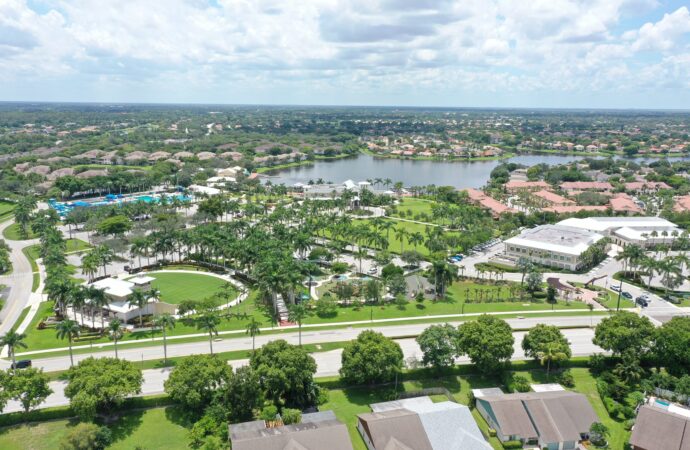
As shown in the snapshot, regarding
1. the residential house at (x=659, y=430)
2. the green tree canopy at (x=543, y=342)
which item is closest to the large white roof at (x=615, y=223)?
the green tree canopy at (x=543, y=342)

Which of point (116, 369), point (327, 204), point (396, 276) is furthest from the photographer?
point (327, 204)

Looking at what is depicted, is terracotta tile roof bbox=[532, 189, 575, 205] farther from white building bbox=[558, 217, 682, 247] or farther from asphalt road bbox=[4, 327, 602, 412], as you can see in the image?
asphalt road bbox=[4, 327, 602, 412]

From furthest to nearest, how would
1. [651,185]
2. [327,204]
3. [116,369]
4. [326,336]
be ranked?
[651,185]
[327,204]
[326,336]
[116,369]

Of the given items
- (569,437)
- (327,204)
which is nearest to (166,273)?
(327,204)

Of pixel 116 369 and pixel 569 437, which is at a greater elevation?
pixel 116 369

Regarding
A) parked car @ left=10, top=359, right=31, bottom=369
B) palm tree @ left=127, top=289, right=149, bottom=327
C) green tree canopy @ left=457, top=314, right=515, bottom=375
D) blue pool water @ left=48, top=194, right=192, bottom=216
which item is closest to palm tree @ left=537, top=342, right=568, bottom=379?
green tree canopy @ left=457, top=314, right=515, bottom=375

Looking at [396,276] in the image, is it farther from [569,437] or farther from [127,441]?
[127,441]
